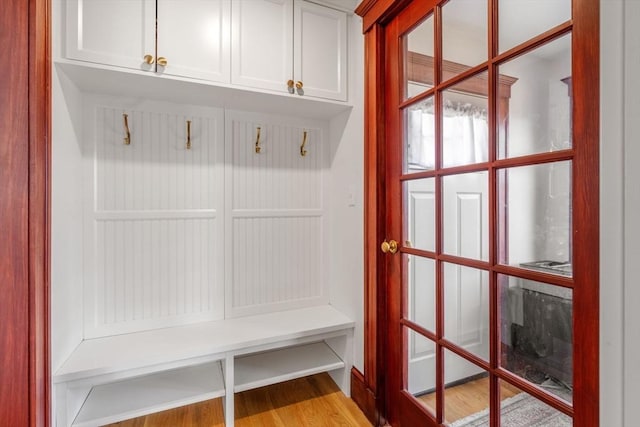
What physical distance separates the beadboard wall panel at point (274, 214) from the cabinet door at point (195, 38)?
0.39 metres

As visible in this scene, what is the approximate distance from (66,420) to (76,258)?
2.29ft

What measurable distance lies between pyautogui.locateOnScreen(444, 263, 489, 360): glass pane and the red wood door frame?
1.54 metres

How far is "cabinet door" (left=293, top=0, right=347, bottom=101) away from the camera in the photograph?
1631 millimetres

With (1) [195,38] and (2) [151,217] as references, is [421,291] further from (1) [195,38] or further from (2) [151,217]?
(1) [195,38]

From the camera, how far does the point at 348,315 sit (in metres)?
1.81

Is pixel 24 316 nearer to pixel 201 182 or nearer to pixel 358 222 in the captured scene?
pixel 201 182

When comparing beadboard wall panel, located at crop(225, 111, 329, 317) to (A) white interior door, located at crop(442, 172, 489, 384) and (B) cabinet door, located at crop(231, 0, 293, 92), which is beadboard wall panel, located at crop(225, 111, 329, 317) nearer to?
(B) cabinet door, located at crop(231, 0, 293, 92)

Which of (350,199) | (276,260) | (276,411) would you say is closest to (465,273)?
(350,199)

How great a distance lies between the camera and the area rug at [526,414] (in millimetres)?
838

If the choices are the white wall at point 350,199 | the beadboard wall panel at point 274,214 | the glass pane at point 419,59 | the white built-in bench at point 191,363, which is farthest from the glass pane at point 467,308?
the beadboard wall panel at point 274,214

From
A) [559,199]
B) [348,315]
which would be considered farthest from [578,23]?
[348,315]

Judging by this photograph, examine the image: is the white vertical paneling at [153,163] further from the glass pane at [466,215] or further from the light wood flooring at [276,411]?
the glass pane at [466,215]
